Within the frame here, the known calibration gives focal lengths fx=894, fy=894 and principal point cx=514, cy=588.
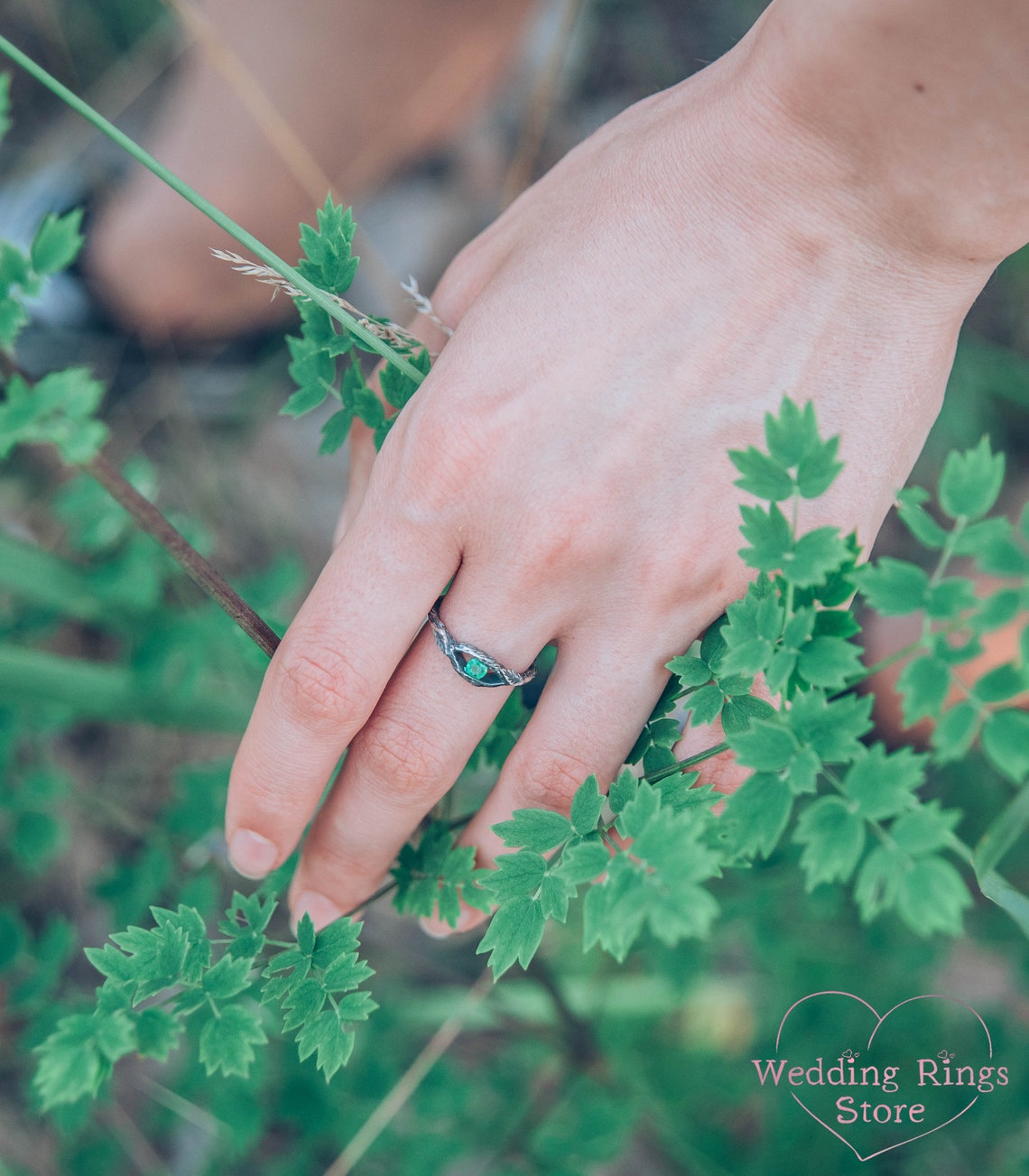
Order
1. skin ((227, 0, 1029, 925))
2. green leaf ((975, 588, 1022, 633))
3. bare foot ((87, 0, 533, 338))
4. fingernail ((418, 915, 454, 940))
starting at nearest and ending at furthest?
green leaf ((975, 588, 1022, 633)), skin ((227, 0, 1029, 925)), fingernail ((418, 915, 454, 940)), bare foot ((87, 0, 533, 338))

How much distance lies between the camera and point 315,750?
38.9 inches

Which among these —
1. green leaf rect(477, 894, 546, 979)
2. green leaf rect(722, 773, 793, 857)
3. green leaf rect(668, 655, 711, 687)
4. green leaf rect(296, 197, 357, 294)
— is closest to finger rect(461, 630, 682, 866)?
green leaf rect(668, 655, 711, 687)

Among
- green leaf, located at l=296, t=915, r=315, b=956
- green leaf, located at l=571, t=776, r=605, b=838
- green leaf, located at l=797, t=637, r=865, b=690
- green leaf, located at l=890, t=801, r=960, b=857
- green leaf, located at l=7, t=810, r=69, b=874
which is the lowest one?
green leaf, located at l=7, t=810, r=69, b=874

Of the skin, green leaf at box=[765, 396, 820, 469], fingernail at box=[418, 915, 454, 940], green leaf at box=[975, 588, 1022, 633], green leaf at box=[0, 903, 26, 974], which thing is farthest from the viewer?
green leaf at box=[0, 903, 26, 974]

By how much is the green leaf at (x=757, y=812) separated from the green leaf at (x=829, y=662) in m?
0.08

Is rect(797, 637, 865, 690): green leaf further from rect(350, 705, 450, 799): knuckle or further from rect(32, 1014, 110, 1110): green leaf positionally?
rect(32, 1014, 110, 1110): green leaf

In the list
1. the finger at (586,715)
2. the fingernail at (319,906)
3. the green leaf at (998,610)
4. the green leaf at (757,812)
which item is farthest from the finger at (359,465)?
the green leaf at (998,610)

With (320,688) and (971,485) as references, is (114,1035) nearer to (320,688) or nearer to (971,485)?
(320,688)

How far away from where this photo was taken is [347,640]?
95cm

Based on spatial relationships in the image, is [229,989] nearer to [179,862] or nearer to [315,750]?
[315,750]

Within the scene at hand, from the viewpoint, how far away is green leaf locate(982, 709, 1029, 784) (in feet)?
1.81

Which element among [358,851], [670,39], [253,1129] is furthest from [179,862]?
[670,39]

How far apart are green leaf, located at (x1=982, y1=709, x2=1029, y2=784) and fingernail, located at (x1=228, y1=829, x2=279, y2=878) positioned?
0.80m

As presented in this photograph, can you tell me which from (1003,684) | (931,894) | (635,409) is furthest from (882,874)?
(635,409)
